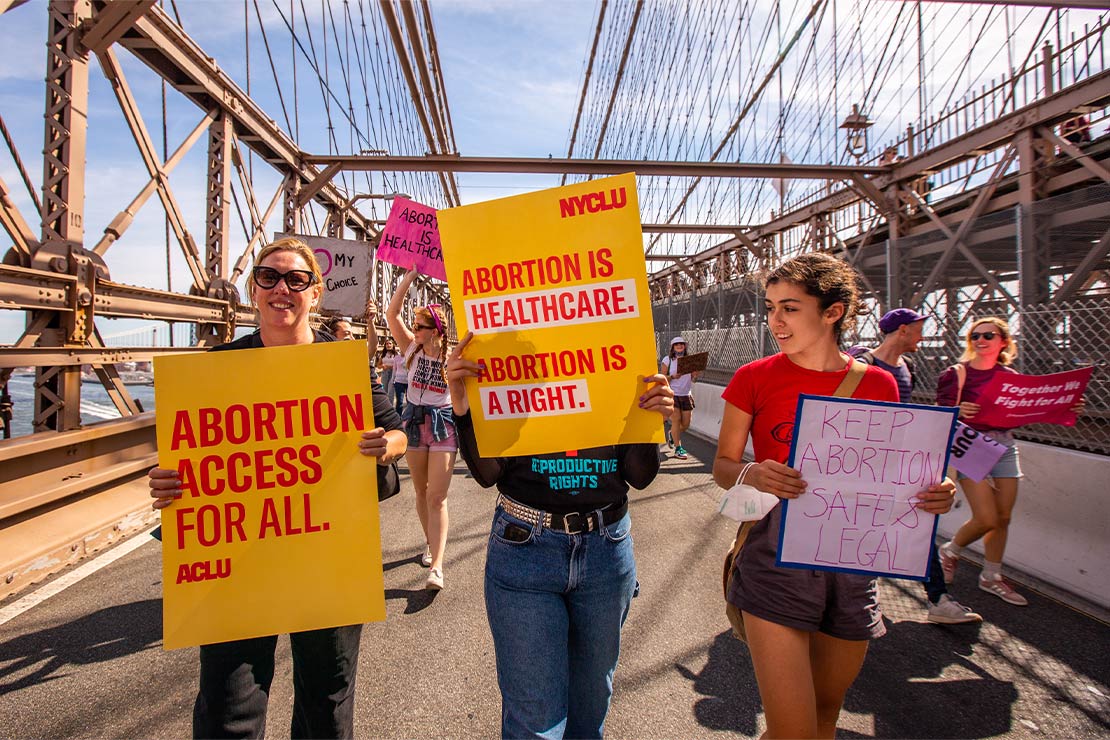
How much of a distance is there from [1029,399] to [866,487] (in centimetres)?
281

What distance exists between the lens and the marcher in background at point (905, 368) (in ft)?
11.1

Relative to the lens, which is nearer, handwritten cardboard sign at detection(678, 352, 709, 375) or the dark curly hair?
the dark curly hair

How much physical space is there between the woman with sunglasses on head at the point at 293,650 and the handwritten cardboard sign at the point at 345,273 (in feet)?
20.3

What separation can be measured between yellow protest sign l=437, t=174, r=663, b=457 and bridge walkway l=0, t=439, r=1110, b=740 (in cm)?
152

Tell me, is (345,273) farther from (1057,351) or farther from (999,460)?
(1057,351)

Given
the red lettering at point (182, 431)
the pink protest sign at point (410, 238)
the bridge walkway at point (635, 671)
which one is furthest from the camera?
the pink protest sign at point (410, 238)

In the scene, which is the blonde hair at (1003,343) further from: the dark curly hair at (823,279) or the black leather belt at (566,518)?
the black leather belt at (566,518)

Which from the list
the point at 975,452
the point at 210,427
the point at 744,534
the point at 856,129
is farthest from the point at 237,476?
the point at 856,129

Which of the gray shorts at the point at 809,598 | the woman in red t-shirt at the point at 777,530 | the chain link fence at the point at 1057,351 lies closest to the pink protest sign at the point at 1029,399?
the chain link fence at the point at 1057,351

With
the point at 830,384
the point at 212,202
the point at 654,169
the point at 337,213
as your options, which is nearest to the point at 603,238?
the point at 830,384

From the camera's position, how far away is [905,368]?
139 inches

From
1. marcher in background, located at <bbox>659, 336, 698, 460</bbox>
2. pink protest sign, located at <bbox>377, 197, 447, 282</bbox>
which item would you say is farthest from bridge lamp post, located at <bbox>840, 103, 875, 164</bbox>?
pink protest sign, located at <bbox>377, 197, 447, 282</bbox>

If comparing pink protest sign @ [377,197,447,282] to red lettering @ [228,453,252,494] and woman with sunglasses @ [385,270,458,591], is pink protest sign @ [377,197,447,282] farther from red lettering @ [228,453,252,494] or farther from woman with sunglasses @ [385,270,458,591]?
red lettering @ [228,453,252,494]

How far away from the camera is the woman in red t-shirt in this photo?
1731 millimetres
